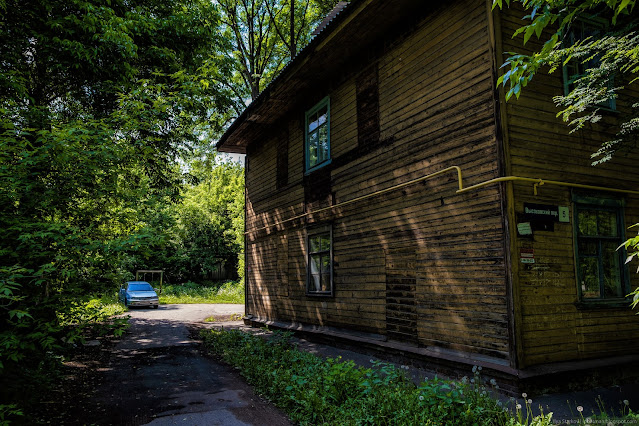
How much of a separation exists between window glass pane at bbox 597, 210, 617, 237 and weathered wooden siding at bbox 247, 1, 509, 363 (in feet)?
7.55

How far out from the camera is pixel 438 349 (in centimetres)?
683

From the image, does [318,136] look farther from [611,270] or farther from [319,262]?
[611,270]

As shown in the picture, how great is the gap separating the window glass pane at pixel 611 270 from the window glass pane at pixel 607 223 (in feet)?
0.63

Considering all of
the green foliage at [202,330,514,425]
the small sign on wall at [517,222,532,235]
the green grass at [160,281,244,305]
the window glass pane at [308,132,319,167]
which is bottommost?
the green grass at [160,281,244,305]

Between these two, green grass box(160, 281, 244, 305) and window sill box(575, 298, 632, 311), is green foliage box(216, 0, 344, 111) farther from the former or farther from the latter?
window sill box(575, 298, 632, 311)

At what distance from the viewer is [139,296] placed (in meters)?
21.9

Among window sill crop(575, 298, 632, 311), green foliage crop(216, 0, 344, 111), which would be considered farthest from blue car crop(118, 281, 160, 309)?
window sill crop(575, 298, 632, 311)

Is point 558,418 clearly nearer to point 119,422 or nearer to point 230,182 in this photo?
point 119,422

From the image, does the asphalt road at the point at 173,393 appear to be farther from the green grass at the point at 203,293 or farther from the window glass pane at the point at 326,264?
the green grass at the point at 203,293

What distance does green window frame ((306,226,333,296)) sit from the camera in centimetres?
1032

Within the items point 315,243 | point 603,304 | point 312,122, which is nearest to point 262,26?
point 312,122

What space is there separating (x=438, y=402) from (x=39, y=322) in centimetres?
432

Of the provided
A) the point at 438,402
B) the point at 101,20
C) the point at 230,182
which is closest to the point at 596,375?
the point at 438,402

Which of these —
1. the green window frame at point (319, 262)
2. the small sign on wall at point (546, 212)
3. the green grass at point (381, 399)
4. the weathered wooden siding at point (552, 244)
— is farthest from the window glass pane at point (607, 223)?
the green window frame at point (319, 262)
